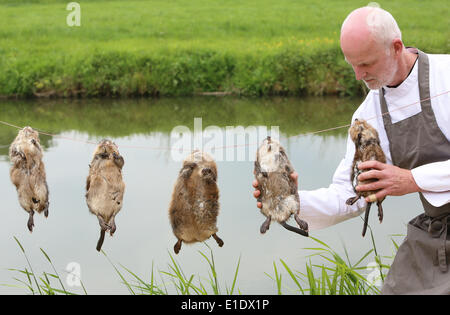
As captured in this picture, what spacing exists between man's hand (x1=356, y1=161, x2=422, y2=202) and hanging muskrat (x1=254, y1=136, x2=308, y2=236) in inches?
16.0

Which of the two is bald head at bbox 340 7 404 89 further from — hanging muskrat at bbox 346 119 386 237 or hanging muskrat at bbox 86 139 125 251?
hanging muskrat at bbox 86 139 125 251

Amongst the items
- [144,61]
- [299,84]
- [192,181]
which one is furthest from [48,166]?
[192,181]

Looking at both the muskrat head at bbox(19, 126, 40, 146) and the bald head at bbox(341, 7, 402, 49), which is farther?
the muskrat head at bbox(19, 126, 40, 146)

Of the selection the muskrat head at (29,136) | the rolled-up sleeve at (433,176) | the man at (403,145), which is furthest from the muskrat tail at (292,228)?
the muskrat head at (29,136)

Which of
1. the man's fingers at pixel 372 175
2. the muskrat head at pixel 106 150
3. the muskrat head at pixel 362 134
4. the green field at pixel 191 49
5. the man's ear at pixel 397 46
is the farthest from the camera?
the green field at pixel 191 49

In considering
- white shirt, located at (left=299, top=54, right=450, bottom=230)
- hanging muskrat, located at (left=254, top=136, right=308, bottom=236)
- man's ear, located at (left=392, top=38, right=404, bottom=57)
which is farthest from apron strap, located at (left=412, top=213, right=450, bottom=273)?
man's ear, located at (left=392, top=38, right=404, bottom=57)

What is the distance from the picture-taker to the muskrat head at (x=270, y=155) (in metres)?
3.45

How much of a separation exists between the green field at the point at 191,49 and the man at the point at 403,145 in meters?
12.0

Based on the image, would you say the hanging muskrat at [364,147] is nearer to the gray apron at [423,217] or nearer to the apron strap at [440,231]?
the gray apron at [423,217]

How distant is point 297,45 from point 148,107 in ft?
16.5

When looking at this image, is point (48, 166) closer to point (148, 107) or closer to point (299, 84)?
point (148, 107)

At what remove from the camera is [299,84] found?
16.0 metres

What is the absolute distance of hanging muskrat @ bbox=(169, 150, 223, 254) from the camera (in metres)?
3.60

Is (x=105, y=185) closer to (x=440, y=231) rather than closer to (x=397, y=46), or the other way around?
(x=397, y=46)
